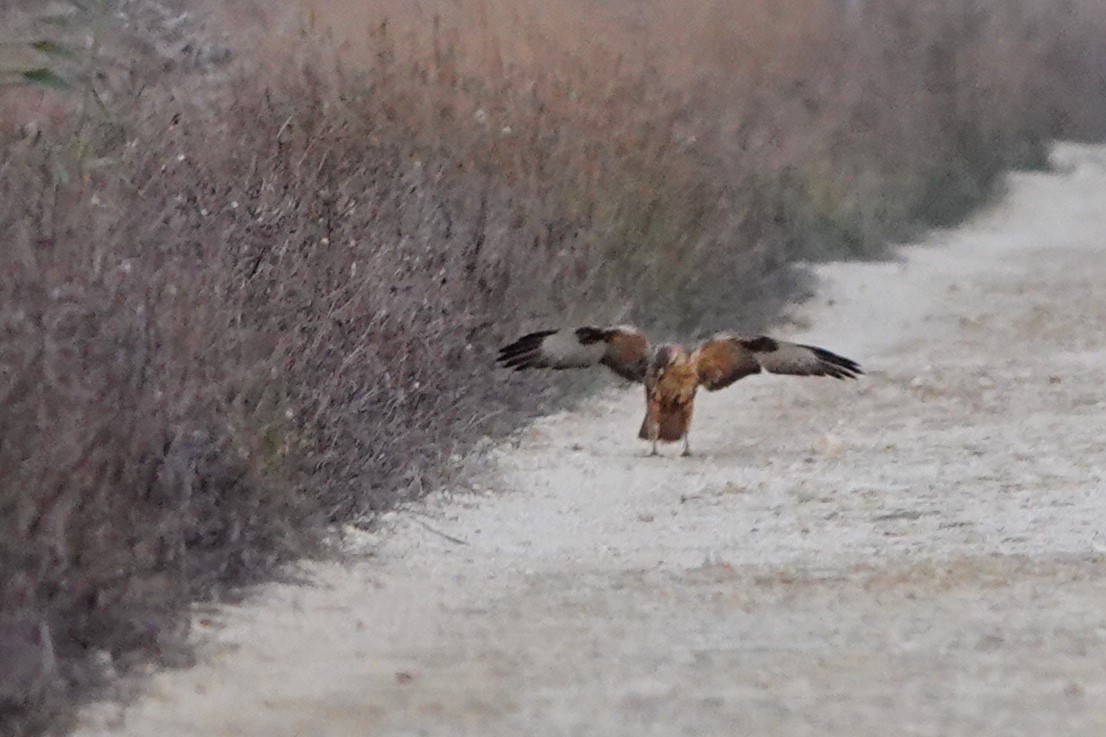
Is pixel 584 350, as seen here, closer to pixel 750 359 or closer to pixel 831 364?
pixel 750 359

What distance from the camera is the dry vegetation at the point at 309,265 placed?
19.4 feet

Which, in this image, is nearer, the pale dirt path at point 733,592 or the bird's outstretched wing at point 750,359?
the pale dirt path at point 733,592

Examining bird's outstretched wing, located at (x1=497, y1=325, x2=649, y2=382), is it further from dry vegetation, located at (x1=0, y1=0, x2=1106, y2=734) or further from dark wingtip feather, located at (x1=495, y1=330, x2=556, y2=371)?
dry vegetation, located at (x1=0, y1=0, x2=1106, y2=734)

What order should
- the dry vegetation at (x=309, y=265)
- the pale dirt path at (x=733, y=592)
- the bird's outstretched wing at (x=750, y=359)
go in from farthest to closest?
the bird's outstretched wing at (x=750, y=359) < the dry vegetation at (x=309, y=265) < the pale dirt path at (x=733, y=592)

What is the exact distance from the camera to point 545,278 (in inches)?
456

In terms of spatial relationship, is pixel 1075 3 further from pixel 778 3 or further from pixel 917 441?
pixel 917 441

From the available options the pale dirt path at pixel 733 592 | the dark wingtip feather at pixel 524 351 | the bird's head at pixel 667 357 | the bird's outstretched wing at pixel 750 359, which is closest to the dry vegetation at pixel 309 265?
the dark wingtip feather at pixel 524 351

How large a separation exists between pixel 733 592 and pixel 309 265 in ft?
7.24

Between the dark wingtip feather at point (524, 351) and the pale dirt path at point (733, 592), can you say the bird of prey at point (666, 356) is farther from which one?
the pale dirt path at point (733, 592)

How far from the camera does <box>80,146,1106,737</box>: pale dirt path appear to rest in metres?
5.72

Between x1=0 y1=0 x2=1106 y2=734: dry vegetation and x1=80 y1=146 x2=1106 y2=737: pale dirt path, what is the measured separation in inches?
11.9

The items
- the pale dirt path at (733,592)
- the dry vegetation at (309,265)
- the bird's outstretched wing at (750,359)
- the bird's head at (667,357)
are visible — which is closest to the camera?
the pale dirt path at (733,592)

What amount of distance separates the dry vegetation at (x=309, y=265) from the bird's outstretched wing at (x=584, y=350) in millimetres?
277

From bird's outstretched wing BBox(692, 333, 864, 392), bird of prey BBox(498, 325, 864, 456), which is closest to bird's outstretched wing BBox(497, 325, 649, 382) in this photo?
bird of prey BBox(498, 325, 864, 456)
